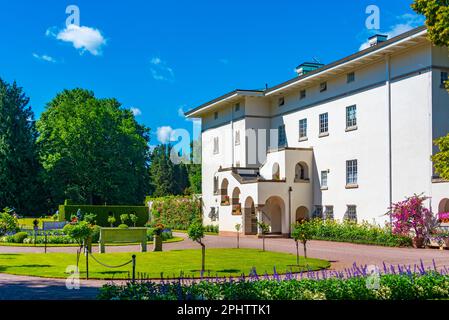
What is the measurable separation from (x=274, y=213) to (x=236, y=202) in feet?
10.1

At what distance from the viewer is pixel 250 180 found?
38.6 m

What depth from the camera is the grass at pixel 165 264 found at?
635 inches

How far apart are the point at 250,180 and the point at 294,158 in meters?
3.50

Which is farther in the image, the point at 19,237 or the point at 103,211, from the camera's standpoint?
the point at 103,211

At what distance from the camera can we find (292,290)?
10703mm

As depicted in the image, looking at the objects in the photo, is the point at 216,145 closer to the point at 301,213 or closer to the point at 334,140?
Result: the point at 301,213

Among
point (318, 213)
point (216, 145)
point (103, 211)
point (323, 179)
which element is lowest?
point (103, 211)

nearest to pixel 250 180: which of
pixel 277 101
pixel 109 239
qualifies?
pixel 277 101

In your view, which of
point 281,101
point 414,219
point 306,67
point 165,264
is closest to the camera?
point 165,264

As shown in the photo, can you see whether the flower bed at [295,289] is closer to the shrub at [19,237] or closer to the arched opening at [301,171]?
the shrub at [19,237]

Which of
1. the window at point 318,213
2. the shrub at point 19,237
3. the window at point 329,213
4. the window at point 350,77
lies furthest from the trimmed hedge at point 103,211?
the window at point 350,77

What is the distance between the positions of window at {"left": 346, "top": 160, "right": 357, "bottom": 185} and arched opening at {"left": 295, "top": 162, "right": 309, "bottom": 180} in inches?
169

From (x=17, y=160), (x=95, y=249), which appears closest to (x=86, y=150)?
(x=17, y=160)
